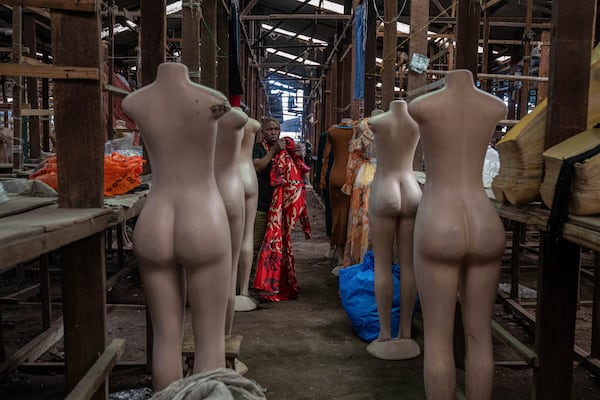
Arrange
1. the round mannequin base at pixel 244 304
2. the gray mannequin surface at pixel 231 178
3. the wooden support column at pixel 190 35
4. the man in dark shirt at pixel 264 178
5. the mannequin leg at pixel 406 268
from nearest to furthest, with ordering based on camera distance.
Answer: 1. the gray mannequin surface at pixel 231 178
2. the mannequin leg at pixel 406 268
3. the wooden support column at pixel 190 35
4. the round mannequin base at pixel 244 304
5. the man in dark shirt at pixel 264 178

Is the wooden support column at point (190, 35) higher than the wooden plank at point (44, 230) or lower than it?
higher

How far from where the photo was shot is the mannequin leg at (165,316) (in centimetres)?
226

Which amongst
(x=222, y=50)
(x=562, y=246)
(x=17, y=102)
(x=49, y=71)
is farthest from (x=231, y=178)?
(x=222, y=50)

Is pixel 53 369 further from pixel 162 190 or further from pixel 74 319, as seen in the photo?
pixel 162 190

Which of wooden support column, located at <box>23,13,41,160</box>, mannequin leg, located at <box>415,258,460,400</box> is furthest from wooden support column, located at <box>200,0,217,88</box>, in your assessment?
mannequin leg, located at <box>415,258,460,400</box>

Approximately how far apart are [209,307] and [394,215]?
70.1 inches

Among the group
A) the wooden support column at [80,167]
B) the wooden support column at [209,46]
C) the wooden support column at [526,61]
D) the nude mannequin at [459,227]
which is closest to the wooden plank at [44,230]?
the wooden support column at [80,167]

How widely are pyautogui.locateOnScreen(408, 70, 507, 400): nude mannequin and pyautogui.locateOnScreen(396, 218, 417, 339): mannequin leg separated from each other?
1244mm

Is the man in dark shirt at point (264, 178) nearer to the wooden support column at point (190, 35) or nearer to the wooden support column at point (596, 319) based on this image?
the wooden support column at point (190, 35)

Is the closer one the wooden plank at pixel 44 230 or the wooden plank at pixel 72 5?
the wooden plank at pixel 44 230

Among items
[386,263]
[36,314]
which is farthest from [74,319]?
[36,314]

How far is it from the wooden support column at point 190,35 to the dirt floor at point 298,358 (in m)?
Result: 2.05

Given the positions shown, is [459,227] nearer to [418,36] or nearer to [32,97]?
[418,36]

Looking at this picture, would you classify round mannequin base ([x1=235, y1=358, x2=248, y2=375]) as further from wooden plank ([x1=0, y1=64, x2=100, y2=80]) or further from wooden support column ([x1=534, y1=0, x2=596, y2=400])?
wooden plank ([x1=0, y1=64, x2=100, y2=80])
